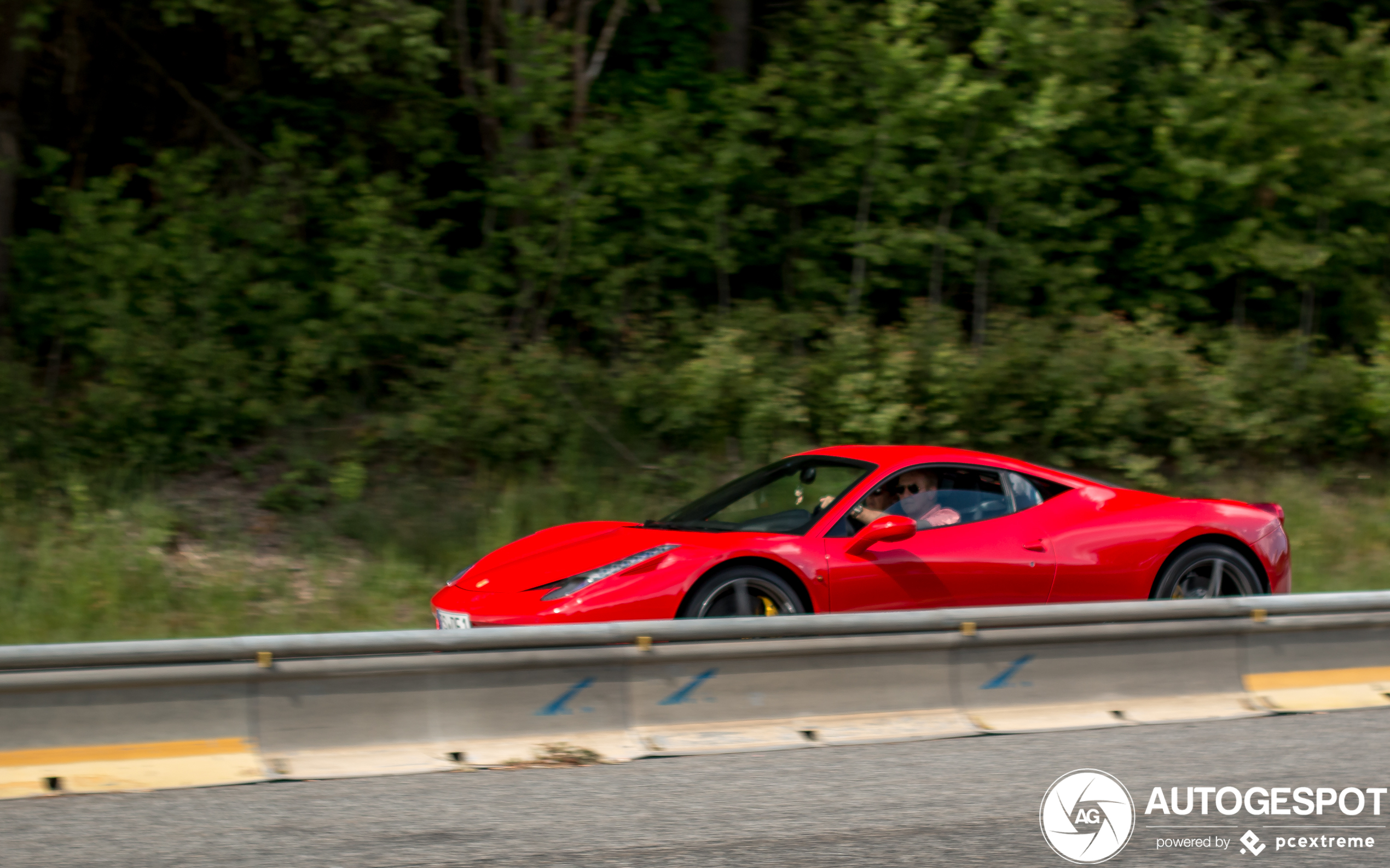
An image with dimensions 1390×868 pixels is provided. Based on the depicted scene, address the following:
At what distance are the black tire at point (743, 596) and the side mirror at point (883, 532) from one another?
17.1 inches

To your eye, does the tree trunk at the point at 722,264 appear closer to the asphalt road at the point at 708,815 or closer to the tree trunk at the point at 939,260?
the tree trunk at the point at 939,260

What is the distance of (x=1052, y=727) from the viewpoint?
20.1 ft

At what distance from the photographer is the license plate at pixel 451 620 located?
6.77 metres

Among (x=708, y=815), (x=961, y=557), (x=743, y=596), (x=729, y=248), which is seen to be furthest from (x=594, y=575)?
(x=729, y=248)

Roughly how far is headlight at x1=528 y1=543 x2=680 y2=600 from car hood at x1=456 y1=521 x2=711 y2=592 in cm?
4

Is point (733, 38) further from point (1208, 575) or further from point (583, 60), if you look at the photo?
point (1208, 575)

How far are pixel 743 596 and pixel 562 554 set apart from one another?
112cm

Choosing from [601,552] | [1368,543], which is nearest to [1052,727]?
[601,552]

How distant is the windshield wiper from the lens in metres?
7.22

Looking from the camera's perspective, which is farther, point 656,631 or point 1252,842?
point 656,631

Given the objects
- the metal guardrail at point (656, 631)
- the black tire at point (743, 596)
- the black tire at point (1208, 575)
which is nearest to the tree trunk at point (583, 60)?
the black tire at point (743, 596)

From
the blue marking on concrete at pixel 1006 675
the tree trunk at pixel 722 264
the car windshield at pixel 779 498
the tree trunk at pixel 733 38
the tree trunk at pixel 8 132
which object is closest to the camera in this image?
the blue marking on concrete at pixel 1006 675

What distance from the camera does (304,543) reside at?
1005 centimetres

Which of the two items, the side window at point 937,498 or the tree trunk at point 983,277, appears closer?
the side window at point 937,498
